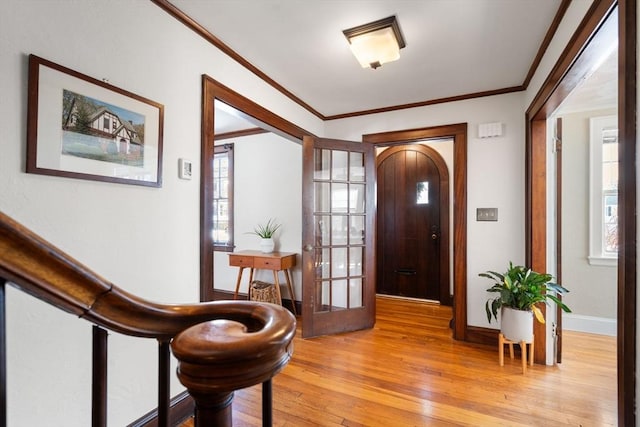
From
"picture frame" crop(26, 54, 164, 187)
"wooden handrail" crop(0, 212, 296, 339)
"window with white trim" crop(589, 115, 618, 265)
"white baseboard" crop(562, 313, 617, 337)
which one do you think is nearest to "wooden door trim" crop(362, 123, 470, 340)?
"white baseboard" crop(562, 313, 617, 337)

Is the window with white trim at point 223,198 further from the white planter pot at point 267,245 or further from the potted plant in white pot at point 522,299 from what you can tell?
the potted plant in white pot at point 522,299

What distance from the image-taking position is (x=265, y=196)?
4.07 m

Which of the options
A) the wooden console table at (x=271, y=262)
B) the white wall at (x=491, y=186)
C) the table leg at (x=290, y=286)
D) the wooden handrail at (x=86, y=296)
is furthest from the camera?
the table leg at (x=290, y=286)

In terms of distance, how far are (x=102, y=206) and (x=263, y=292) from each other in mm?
2496

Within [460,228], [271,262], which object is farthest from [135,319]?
[271,262]

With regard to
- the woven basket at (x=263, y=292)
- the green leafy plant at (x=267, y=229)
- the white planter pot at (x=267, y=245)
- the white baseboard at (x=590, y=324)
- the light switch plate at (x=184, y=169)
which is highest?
the light switch plate at (x=184, y=169)

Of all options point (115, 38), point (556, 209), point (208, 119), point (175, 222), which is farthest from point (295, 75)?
point (556, 209)

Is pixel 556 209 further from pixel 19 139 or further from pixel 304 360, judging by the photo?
pixel 19 139

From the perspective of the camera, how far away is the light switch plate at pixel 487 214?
2.80m

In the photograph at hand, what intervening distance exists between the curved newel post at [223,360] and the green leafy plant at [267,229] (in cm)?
349

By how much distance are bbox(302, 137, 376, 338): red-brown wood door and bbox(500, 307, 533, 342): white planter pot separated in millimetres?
1280

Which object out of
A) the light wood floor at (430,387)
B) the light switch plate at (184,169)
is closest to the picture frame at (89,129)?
the light switch plate at (184,169)

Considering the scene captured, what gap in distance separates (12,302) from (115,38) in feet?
4.05

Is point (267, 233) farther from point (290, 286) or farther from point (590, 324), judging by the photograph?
point (590, 324)
